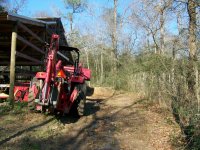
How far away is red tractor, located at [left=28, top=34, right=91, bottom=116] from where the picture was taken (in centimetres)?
1039

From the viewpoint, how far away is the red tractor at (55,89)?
10391mm

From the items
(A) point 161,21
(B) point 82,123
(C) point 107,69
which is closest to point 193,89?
(B) point 82,123

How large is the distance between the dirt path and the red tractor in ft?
1.69

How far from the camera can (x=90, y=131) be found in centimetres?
1033

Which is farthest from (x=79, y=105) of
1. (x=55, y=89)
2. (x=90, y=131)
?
(x=90, y=131)

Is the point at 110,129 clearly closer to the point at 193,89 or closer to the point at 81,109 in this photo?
the point at 81,109

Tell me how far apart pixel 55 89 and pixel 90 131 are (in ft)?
5.46

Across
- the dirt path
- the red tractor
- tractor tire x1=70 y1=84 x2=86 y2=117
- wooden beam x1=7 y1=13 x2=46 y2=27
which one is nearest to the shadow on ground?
the dirt path

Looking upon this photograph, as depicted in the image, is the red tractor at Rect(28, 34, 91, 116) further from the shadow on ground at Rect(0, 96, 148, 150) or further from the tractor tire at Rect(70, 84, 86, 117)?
the shadow on ground at Rect(0, 96, 148, 150)

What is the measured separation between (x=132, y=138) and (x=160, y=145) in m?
0.96

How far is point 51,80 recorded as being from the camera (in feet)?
34.7

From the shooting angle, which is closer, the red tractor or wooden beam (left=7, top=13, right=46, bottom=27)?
the red tractor

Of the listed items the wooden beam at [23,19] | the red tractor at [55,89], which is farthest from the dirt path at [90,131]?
the wooden beam at [23,19]

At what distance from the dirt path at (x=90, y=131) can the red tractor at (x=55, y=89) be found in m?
0.52
